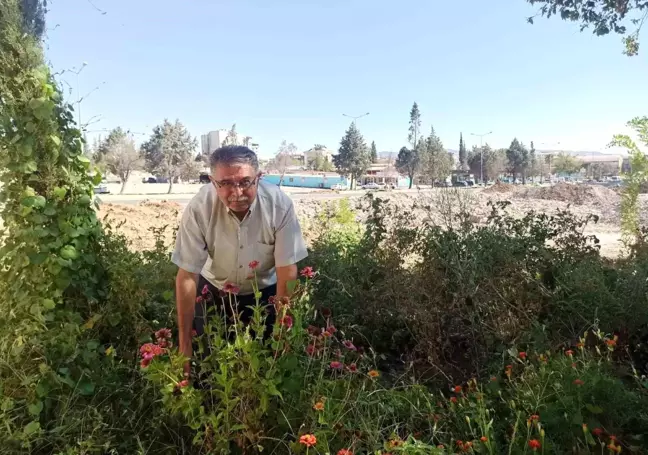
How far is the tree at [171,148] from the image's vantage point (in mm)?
53528

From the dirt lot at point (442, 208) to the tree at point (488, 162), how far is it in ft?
119

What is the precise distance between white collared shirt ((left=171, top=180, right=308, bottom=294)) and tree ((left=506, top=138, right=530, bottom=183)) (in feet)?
217

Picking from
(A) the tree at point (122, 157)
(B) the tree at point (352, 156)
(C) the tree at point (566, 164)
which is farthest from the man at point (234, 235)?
(C) the tree at point (566, 164)

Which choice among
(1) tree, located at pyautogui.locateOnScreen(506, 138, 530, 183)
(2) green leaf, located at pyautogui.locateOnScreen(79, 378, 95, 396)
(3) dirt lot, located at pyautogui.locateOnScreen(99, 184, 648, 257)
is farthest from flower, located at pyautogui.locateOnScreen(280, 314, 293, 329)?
(1) tree, located at pyautogui.locateOnScreen(506, 138, 530, 183)

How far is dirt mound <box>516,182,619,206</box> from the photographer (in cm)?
2119

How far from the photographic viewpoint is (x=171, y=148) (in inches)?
2108

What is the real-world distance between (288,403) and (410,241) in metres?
2.07

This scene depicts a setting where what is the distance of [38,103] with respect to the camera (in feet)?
7.36

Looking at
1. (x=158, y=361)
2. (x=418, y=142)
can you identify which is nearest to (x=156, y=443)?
(x=158, y=361)

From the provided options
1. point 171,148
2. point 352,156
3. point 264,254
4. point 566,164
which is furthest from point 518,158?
point 264,254

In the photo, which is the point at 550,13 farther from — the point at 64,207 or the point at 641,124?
the point at 64,207

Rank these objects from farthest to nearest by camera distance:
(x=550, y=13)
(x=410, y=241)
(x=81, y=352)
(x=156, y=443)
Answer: (x=550, y=13) < (x=410, y=241) < (x=81, y=352) < (x=156, y=443)

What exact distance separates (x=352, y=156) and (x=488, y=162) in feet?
67.5

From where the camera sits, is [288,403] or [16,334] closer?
[288,403]
